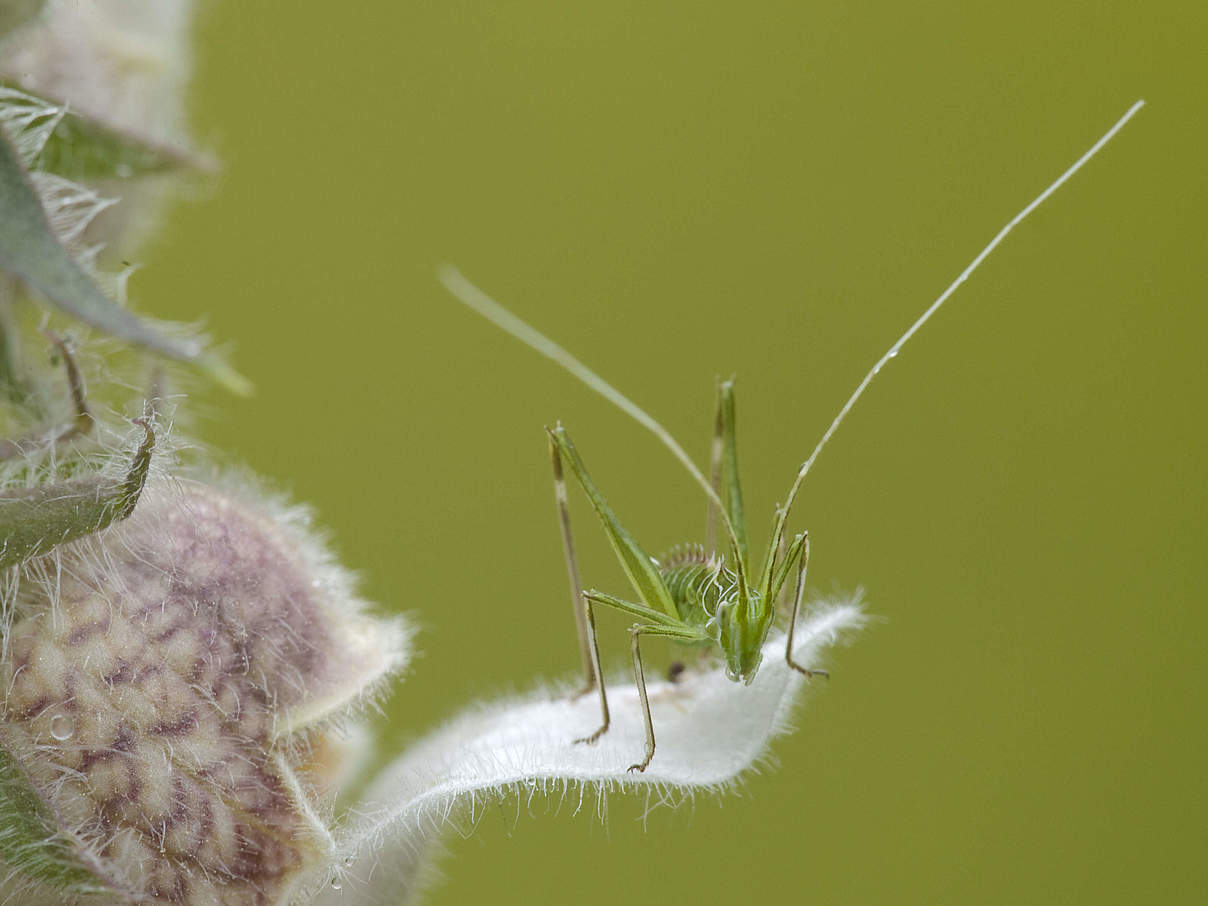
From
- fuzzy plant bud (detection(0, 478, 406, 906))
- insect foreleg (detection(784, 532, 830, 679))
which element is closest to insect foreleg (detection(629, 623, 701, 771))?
insect foreleg (detection(784, 532, 830, 679))

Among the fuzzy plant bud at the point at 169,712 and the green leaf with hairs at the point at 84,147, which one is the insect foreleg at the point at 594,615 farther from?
the green leaf with hairs at the point at 84,147

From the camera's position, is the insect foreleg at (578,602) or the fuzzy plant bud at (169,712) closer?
the fuzzy plant bud at (169,712)

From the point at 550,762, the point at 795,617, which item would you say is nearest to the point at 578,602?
the point at 795,617

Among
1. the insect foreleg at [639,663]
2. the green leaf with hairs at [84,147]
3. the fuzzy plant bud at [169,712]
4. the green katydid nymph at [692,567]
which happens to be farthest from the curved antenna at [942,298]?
the green leaf with hairs at [84,147]

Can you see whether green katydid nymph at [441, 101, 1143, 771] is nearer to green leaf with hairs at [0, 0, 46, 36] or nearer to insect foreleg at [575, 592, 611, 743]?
insect foreleg at [575, 592, 611, 743]

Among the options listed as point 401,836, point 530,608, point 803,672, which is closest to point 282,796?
point 401,836

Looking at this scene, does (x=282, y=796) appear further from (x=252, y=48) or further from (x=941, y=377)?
(x=252, y=48)
